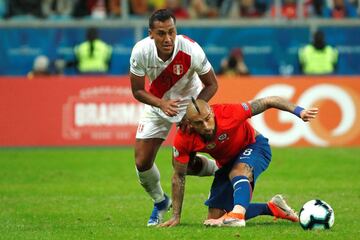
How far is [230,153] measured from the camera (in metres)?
11.3

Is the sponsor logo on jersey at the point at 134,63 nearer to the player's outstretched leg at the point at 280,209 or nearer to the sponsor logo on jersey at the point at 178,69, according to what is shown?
the sponsor logo on jersey at the point at 178,69

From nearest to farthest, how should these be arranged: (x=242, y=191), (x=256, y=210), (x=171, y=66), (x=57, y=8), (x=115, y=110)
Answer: (x=242, y=191), (x=256, y=210), (x=171, y=66), (x=115, y=110), (x=57, y=8)

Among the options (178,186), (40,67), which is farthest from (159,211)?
(40,67)

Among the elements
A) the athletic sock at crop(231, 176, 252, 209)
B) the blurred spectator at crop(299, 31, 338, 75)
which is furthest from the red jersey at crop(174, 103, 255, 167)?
the blurred spectator at crop(299, 31, 338, 75)

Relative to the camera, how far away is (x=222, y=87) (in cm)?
2294

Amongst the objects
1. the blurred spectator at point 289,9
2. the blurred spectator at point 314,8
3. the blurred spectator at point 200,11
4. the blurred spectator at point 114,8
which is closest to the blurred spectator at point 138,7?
the blurred spectator at point 114,8

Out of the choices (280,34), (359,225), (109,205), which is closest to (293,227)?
(359,225)

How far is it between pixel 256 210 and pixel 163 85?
1804 mm

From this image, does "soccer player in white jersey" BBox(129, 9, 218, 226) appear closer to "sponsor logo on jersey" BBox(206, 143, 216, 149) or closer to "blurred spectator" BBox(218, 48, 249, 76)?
"sponsor logo on jersey" BBox(206, 143, 216, 149)

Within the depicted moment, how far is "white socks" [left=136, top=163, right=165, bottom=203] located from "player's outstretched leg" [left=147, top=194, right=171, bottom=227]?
0.20 ft

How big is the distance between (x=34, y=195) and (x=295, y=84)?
359 inches

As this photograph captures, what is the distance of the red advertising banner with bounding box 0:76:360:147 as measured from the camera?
22438 mm

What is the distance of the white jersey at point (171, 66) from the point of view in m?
11.6

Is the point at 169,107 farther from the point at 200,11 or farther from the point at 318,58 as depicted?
the point at 200,11
